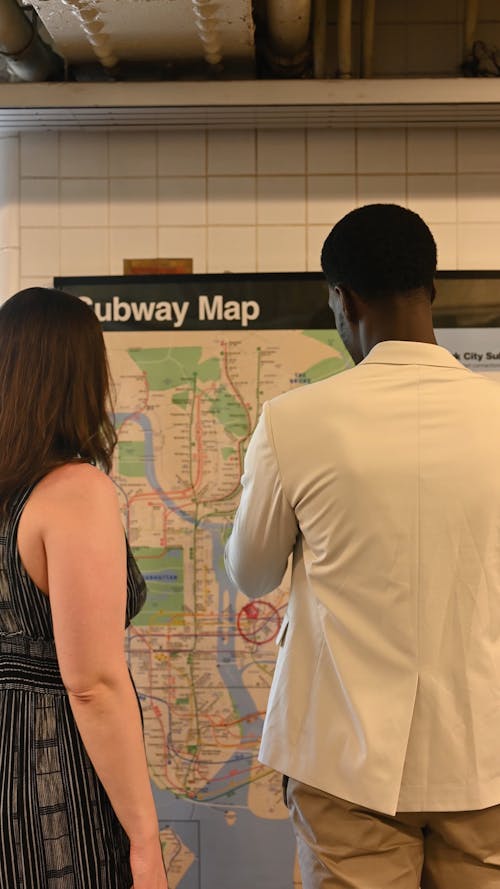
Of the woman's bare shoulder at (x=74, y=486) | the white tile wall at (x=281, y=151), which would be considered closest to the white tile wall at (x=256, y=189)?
the white tile wall at (x=281, y=151)

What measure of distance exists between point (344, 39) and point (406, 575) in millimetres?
1628

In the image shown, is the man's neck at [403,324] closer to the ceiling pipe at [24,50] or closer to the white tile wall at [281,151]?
the white tile wall at [281,151]

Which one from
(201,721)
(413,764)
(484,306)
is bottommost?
(201,721)

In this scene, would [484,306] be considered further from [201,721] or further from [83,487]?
[83,487]

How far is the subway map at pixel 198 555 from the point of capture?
238 centimetres

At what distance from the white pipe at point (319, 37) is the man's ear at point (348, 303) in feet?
3.78

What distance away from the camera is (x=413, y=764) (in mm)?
1258

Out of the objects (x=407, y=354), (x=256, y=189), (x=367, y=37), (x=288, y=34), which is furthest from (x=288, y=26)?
(x=407, y=354)

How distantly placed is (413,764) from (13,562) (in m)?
0.67

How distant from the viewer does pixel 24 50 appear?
2225 millimetres

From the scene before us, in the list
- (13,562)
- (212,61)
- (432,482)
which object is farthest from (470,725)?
(212,61)

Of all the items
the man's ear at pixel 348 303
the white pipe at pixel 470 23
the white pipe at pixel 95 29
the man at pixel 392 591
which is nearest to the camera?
the man at pixel 392 591

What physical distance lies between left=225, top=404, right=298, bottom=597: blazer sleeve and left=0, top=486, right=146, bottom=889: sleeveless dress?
36cm

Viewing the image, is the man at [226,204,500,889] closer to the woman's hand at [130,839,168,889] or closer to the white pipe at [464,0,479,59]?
the woman's hand at [130,839,168,889]
